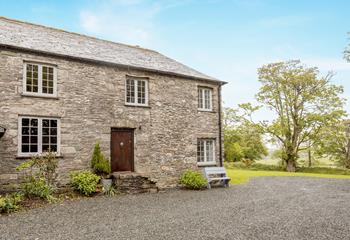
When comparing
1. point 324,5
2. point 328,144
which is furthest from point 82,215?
point 328,144

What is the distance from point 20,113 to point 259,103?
25391mm

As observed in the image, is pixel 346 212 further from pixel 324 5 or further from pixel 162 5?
pixel 162 5

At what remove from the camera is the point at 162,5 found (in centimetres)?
1091

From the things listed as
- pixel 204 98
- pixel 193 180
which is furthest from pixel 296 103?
pixel 193 180

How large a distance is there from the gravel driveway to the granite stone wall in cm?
258

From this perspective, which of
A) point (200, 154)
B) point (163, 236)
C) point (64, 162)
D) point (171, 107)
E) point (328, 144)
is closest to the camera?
point (163, 236)

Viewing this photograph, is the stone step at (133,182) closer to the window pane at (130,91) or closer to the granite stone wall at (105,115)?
the granite stone wall at (105,115)

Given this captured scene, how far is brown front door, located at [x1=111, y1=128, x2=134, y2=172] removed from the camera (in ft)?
42.8

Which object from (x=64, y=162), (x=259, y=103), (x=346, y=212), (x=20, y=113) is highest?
(x=259, y=103)

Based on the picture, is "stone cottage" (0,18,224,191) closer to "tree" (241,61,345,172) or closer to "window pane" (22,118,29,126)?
"window pane" (22,118,29,126)

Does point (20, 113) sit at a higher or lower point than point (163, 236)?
higher

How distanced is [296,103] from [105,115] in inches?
889

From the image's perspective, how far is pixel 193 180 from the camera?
13.8 metres

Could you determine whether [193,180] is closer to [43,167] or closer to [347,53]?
[43,167]
